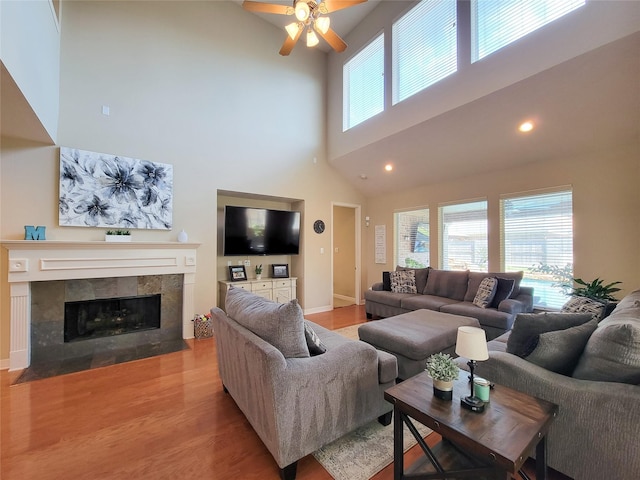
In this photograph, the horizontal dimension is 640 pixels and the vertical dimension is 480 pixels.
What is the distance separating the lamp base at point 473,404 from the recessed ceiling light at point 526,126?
11.6ft

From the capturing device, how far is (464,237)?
15.8 feet

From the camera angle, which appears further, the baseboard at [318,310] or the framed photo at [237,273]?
the baseboard at [318,310]

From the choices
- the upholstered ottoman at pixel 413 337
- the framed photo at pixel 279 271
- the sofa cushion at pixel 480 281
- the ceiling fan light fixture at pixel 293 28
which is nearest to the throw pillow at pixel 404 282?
the sofa cushion at pixel 480 281

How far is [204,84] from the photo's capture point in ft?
14.0

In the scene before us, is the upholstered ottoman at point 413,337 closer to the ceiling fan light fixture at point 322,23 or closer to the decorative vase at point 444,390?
the decorative vase at point 444,390

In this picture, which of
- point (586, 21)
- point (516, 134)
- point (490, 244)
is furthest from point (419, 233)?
point (586, 21)

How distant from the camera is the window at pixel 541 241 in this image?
3721mm

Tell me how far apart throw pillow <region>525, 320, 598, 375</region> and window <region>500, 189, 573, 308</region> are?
2763 mm

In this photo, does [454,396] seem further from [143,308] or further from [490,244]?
[143,308]

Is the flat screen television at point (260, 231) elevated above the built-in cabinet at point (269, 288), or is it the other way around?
the flat screen television at point (260, 231)

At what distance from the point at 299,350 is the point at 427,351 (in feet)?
4.73

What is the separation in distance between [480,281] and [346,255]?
124 inches

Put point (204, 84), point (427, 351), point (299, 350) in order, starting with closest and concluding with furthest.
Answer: point (299, 350) → point (427, 351) → point (204, 84)

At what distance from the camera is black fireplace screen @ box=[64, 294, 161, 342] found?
133 inches
